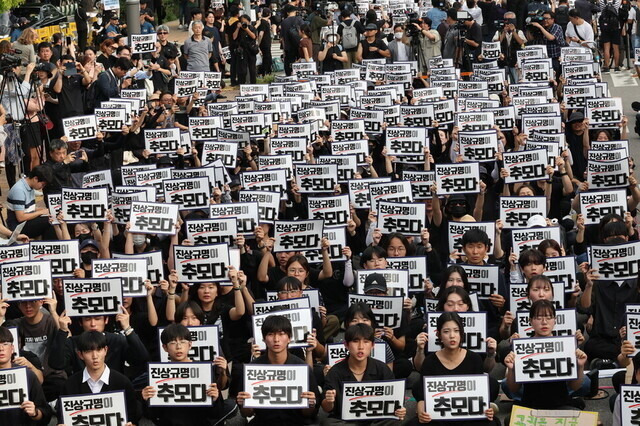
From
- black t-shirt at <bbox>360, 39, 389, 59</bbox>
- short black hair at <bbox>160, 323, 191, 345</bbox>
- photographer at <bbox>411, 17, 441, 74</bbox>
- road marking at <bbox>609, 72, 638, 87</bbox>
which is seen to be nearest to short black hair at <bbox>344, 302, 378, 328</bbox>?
short black hair at <bbox>160, 323, 191, 345</bbox>

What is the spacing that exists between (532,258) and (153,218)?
4385 millimetres

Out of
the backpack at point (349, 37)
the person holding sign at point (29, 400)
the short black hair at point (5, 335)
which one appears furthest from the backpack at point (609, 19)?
the person holding sign at point (29, 400)

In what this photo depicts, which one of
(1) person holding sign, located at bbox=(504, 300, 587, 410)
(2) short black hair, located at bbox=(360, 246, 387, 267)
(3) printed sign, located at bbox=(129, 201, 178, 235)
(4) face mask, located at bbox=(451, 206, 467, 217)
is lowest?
(1) person holding sign, located at bbox=(504, 300, 587, 410)

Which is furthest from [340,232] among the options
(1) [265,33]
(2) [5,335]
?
(1) [265,33]

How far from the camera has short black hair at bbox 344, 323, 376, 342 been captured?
12.0 meters

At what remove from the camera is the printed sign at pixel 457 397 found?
11.5 metres

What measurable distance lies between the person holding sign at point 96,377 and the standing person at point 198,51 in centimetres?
1574

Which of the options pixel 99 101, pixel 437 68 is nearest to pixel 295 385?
pixel 99 101

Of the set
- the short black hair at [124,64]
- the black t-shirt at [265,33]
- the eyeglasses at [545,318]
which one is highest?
the black t-shirt at [265,33]

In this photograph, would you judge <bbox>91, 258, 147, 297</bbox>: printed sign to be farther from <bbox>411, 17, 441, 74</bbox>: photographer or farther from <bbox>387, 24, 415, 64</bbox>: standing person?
<bbox>411, 17, 441, 74</bbox>: photographer

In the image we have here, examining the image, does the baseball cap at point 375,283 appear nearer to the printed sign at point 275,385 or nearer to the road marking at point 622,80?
the printed sign at point 275,385

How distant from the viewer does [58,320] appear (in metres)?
13.3

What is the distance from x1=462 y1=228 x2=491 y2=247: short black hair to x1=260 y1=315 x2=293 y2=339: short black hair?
2.99m

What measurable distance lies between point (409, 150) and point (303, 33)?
Answer: 9.98 metres
